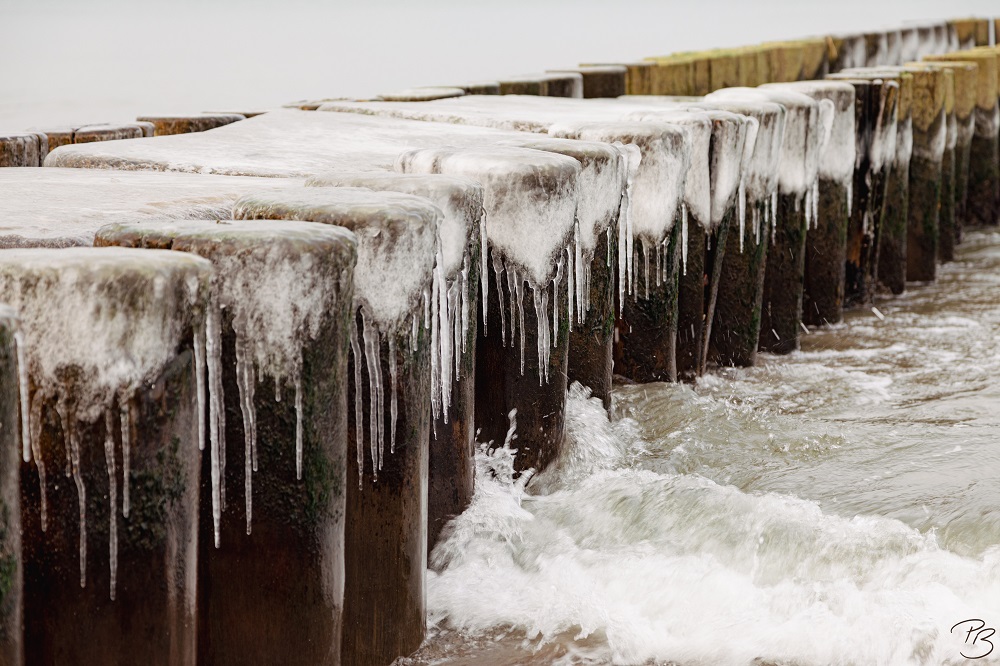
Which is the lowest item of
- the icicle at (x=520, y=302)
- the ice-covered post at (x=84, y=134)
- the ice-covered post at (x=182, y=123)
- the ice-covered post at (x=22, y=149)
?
the icicle at (x=520, y=302)

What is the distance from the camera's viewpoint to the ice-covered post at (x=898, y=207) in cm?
799

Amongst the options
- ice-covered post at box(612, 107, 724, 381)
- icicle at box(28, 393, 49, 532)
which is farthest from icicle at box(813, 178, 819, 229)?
icicle at box(28, 393, 49, 532)

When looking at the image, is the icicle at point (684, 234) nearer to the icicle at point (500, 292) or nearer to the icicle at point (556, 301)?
the icicle at point (556, 301)

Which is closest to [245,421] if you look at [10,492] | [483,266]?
[10,492]

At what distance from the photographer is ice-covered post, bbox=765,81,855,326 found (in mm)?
6906

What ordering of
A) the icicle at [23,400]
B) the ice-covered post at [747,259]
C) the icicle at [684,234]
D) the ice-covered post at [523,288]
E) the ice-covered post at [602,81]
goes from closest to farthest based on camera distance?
the icicle at [23,400]
the ice-covered post at [523,288]
the icicle at [684,234]
the ice-covered post at [747,259]
the ice-covered post at [602,81]

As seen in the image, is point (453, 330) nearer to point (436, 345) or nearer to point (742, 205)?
point (436, 345)

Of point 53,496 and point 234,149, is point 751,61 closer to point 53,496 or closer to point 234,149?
point 234,149

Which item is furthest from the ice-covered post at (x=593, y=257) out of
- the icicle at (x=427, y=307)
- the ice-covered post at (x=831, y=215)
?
the ice-covered post at (x=831, y=215)

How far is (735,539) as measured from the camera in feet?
13.0

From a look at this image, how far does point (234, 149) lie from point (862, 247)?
4396 mm

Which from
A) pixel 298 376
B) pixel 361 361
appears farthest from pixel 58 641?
pixel 361 361

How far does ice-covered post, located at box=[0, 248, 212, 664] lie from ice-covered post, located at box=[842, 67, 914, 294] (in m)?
6.36

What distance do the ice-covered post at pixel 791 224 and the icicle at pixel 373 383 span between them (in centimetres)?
368
